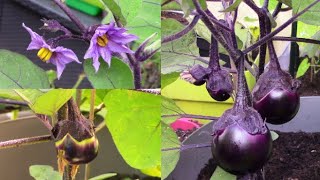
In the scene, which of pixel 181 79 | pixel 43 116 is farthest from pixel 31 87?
pixel 181 79

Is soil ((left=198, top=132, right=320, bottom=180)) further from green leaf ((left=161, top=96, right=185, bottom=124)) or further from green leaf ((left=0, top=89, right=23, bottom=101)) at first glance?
green leaf ((left=0, top=89, right=23, bottom=101))

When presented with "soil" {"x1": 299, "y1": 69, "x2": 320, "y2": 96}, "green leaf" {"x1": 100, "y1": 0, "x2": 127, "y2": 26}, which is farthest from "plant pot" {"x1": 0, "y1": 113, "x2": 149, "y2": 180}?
"soil" {"x1": 299, "y1": 69, "x2": 320, "y2": 96}

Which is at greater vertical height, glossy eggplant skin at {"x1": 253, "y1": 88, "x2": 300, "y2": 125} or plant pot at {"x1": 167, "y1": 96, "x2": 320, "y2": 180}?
glossy eggplant skin at {"x1": 253, "y1": 88, "x2": 300, "y2": 125}

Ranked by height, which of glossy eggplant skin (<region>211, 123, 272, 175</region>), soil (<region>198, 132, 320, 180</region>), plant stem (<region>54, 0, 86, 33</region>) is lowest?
Answer: soil (<region>198, 132, 320, 180</region>)

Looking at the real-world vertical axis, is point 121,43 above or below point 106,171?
above

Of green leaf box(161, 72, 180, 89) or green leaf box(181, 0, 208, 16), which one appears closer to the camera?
green leaf box(181, 0, 208, 16)

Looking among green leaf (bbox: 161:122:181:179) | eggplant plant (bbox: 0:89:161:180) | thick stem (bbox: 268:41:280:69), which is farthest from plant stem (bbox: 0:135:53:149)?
thick stem (bbox: 268:41:280:69)

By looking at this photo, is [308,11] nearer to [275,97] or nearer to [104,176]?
[275,97]

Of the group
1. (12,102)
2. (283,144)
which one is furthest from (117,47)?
(283,144)

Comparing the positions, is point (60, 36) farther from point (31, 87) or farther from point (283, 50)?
point (283, 50)
